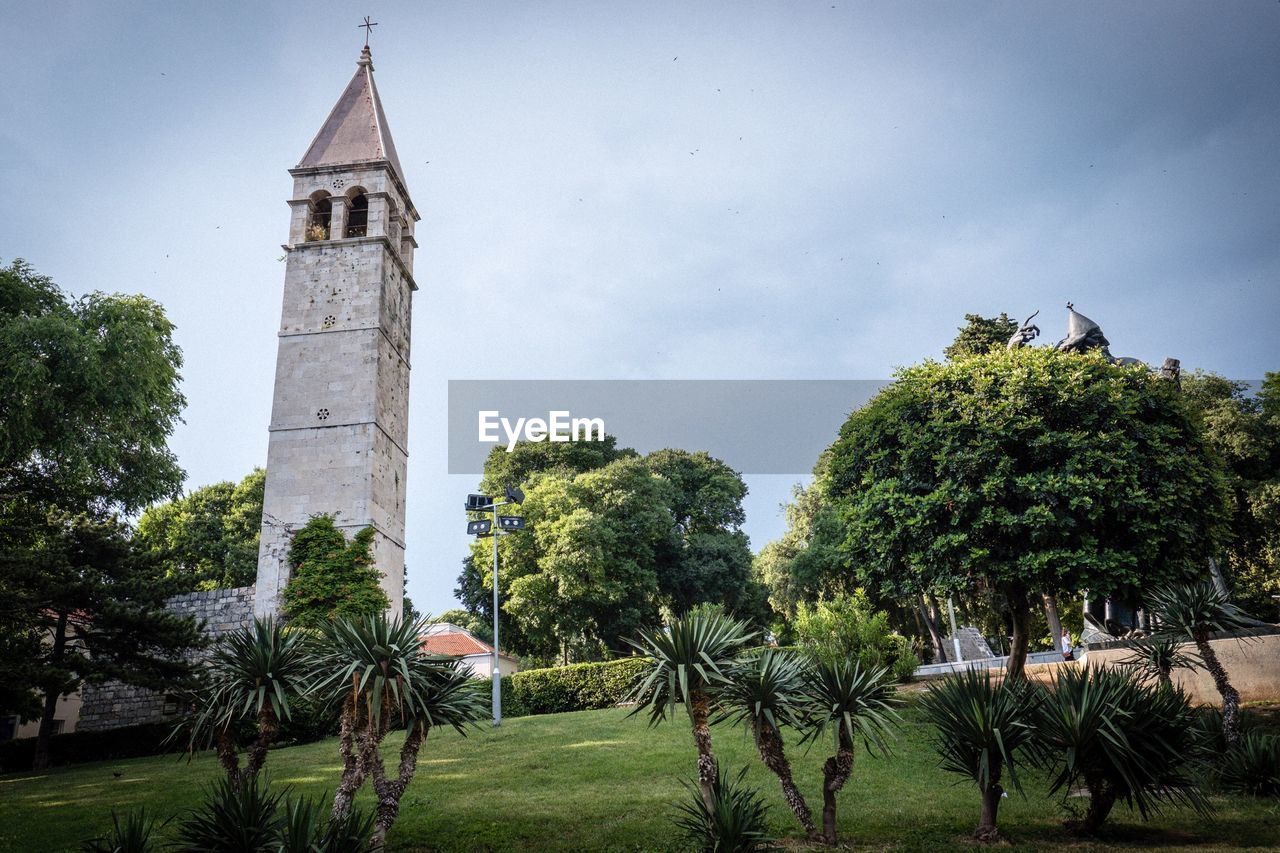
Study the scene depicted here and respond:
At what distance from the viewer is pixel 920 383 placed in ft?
57.4

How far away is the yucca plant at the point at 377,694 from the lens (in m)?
9.20

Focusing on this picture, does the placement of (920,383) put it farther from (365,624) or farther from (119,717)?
(119,717)

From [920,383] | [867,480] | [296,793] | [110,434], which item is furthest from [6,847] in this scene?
[920,383]

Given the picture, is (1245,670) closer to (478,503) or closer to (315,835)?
(315,835)

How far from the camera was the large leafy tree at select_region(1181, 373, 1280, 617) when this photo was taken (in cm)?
2609

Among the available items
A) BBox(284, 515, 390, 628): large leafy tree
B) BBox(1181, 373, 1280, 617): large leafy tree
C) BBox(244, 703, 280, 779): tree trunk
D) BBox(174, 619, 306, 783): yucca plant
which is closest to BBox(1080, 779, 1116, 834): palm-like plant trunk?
BBox(174, 619, 306, 783): yucca plant

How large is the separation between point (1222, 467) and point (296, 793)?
18765mm

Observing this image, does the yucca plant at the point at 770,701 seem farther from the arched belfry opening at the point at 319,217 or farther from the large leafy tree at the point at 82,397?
the arched belfry opening at the point at 319,217

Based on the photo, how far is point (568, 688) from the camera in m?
24.7

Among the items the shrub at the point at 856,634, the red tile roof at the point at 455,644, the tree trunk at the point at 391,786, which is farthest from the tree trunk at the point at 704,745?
the red tile roof at the point at 455,644

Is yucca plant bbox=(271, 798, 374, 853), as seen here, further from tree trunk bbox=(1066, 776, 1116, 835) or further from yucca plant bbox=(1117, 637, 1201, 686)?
yucca plant bbox=(1117, 637, 1201, 686)

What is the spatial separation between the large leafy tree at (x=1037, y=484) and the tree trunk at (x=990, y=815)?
6.59 meters

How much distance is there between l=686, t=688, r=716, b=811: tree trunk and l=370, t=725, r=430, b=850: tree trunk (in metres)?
3.28

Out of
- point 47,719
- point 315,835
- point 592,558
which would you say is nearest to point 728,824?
point 315,835
